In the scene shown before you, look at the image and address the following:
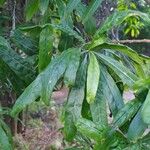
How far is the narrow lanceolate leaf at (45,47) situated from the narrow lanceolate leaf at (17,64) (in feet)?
0.50

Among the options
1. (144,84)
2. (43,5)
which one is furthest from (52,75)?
(43,5)

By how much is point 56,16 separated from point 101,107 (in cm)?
63

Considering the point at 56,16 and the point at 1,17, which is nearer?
the point at 56,16

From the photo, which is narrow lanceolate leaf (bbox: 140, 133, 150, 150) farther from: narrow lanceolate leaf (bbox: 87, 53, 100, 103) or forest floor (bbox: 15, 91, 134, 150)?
forest floor (bbox: 15, 91, 134, 150)

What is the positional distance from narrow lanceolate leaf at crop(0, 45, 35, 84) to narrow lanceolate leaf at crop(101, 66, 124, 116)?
0.36m

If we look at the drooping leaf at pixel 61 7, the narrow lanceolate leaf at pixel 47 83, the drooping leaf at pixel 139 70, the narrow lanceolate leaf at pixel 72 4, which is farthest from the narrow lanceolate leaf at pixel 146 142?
the drooping leaf at pixel 61 7

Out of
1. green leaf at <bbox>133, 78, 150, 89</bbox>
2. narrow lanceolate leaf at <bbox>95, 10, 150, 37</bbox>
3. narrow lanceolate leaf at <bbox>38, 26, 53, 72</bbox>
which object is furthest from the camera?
narrow lanceolate leaf at <bbox>38, 26, 53, 72</bbox>

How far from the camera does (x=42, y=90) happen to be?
1127 millimetres

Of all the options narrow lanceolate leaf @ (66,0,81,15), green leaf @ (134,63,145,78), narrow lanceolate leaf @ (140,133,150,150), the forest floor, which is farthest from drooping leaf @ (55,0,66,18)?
the forest floor

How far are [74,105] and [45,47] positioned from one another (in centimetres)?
26

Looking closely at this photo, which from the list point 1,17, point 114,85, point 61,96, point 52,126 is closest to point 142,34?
point 61,96

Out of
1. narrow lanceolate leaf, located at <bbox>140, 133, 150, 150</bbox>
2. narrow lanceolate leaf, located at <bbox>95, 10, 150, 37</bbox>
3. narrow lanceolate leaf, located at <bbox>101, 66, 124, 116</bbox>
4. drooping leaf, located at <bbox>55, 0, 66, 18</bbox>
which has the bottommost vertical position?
narrow lanceolate leaf, located at <bbox>140, 133, 150, 150</bbox>

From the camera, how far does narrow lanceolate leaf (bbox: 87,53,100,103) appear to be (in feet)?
3.45

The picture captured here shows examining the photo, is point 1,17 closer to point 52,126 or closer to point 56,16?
point 56,16
